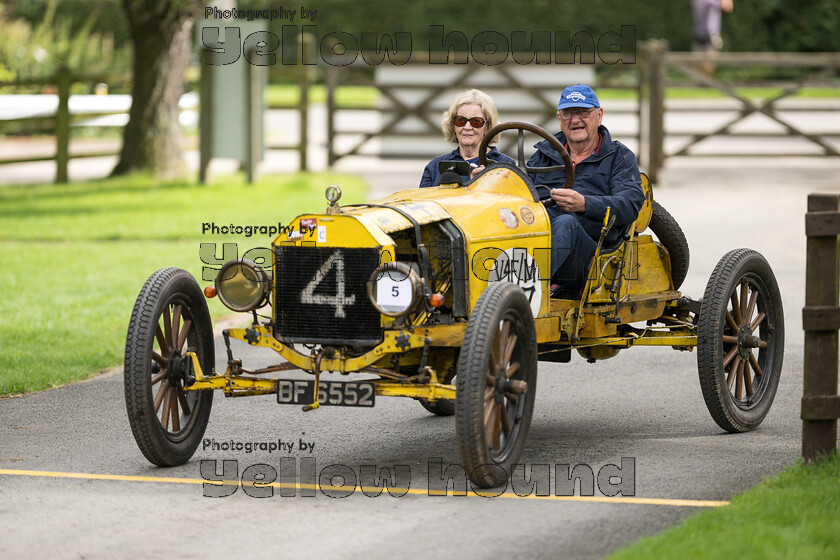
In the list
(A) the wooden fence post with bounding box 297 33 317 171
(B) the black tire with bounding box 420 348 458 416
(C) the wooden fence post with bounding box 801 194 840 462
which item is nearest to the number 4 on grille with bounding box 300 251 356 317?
(B) the black tire with bounding box 420 348 458 416

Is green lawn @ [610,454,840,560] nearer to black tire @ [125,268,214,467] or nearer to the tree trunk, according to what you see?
black tire @ [125,268,214,467]

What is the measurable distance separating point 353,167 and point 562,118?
595 inches

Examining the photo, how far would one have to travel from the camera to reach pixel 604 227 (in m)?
6.90

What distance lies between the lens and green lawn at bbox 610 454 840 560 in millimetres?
4781

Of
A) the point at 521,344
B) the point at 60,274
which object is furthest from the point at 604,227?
the point at 60,274

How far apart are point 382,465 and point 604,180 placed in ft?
6.70

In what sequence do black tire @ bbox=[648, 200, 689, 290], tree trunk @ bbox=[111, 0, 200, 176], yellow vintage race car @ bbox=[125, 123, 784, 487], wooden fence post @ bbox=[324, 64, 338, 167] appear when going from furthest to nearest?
wooden fence post @ bbox=[324, 64, 338, 167]
tree trunk @ bbox=[111, 0, 200, 176]
black tire @ bbox=[648, 200, 689, 290]
yellow vintage race car @ bbox=[125, 123, 784, 487]

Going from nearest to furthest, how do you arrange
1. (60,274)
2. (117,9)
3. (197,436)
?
(197,436)
(60,274)
(117,9)

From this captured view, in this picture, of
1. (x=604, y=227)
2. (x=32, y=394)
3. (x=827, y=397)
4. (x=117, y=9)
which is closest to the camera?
(x=827, y=397)

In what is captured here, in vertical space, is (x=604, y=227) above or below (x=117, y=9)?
below

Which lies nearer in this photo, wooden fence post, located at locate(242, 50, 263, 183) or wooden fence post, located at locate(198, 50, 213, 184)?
wooden fence post, located at locate(198, 50, 213, 184)

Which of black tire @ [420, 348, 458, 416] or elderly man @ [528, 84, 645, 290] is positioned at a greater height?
elderly man @ [528, 84, 645, 290]

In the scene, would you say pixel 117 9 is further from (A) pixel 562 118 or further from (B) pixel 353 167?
(A) pixel 562 118

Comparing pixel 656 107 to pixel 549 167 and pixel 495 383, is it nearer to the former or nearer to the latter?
pixel 549 167
